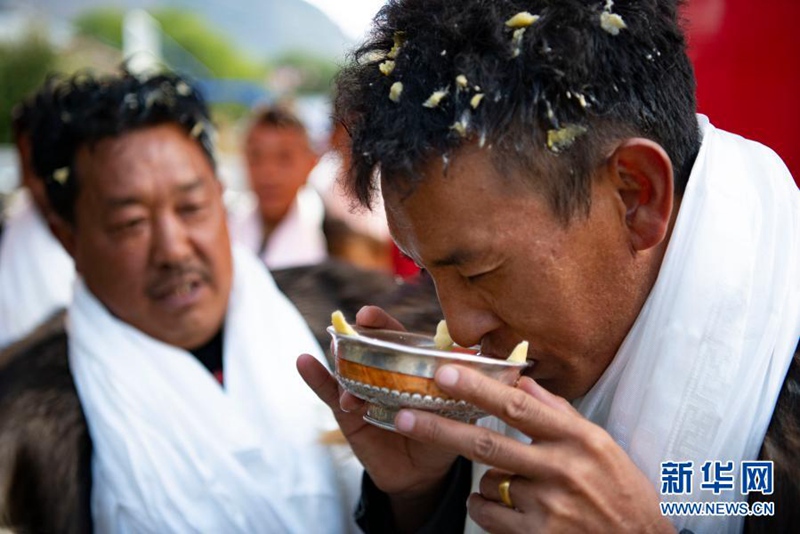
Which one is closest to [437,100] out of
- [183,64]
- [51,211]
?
[51,211]

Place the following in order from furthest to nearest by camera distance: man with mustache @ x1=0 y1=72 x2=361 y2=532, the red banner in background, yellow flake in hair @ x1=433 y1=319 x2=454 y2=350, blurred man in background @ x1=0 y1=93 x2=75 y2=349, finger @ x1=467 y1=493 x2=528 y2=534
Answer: blurred man in background @ x1=0 y1=93 x2=75 y2=349, the red banner in background, man with mustache @ x1=0 y1=72 x2=361 y2=532, yellow flake in hair @ x1=433 y1=319 x2=454 y2=350, finger @ x1=467 y1=493 x2=528 y2=534

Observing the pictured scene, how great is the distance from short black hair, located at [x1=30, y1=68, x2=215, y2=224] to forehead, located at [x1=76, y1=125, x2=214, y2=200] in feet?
0.13

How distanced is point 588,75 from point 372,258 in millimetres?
4397

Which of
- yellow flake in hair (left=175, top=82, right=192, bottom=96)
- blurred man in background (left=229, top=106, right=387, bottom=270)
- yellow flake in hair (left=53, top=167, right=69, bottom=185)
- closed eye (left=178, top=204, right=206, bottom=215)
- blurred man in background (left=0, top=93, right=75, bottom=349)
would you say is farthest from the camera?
blurred man in background (left=229, top=106, right=387, bottom=270)

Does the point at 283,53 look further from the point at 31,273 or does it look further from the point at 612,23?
the point at 612,23

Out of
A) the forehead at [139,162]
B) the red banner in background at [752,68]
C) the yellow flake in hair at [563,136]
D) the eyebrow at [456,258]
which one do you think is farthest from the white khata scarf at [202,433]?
the red banner in background at [752,68]

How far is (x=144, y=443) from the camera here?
8.58ft

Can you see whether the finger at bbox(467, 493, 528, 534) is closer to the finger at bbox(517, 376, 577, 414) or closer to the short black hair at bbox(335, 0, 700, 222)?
the finger at bbox(517, 376, 577, 414)

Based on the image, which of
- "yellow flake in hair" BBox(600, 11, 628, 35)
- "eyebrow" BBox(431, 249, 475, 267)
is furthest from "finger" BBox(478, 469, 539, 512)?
"yellow flake in hair" BBox(600, 11, 628, 35)

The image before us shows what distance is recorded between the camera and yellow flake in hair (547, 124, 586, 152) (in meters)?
1.49

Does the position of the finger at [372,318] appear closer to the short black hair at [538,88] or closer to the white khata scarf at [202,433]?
the short black hair at [538,88]

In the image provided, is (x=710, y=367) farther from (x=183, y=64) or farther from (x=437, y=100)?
(x=183, y=64)

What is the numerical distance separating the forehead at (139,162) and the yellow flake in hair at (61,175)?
0.22ft

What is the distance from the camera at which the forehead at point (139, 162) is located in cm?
285
